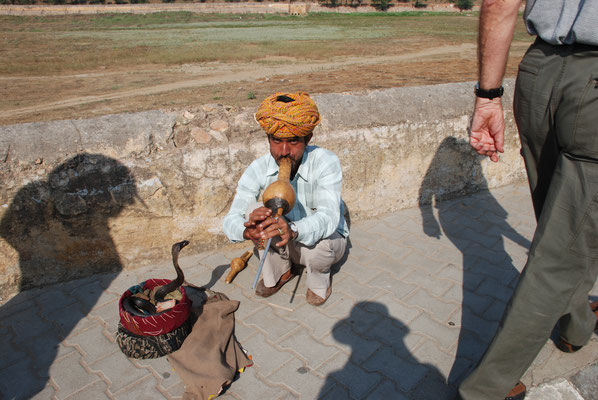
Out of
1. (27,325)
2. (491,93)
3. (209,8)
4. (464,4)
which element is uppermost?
(491,93)

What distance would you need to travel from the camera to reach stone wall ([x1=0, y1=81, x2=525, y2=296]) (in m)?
2.93

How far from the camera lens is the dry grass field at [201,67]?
1065 centimetres

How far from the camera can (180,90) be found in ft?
38.4

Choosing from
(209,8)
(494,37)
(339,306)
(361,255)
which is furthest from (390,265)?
(209,8)

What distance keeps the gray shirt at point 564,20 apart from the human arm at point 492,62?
0.08m

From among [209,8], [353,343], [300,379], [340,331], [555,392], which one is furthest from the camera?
[209,8]

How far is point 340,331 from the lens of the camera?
2699 millimetres

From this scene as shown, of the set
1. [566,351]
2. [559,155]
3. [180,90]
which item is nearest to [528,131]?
[559,155]

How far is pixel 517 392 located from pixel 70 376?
2.30m

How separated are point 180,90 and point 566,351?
11.0 m

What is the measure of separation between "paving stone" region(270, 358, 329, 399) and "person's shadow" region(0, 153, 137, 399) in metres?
1.33

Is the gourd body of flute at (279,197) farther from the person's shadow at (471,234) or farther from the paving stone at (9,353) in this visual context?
the paving stone at (9,353)

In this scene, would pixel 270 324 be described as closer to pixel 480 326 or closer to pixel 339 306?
pixel 339 306

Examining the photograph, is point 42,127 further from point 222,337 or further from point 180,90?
point 180,90
